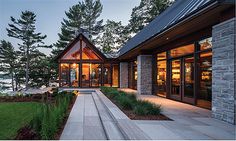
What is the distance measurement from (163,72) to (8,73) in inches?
1045

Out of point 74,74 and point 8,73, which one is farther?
point 8,73

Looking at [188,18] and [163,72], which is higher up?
[188,18]

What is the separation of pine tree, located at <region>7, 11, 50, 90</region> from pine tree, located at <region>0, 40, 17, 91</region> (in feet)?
5.46

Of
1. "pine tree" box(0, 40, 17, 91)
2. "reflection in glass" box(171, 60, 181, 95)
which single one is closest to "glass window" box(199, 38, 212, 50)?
"reflection in glass" box(171, 60, 181, 95)

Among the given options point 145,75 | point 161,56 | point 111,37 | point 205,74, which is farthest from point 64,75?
point 111,37

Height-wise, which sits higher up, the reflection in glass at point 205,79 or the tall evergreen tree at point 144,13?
the tall evergreen tree at point 144,13

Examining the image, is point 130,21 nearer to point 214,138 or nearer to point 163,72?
point 163,72

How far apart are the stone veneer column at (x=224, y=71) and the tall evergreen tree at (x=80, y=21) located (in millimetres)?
30588

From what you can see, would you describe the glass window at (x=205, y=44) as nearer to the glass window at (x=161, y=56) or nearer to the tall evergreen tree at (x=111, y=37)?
the glass window at (x=161, y=56)

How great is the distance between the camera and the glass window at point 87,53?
22672 mm

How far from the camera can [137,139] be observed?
4.45 meters

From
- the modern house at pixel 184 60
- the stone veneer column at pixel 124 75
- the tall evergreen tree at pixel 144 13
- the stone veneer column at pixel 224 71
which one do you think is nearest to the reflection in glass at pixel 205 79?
the modern house at pixel 184 60

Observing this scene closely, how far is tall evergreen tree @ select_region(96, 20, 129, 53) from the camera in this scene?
41.6 meters

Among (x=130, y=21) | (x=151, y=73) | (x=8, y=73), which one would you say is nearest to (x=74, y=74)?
(x=151, y=73)
